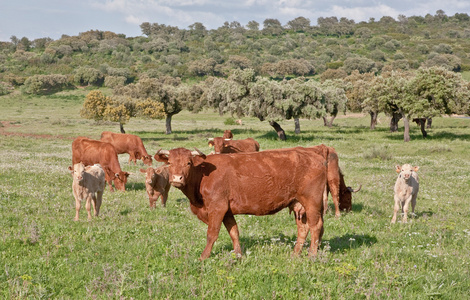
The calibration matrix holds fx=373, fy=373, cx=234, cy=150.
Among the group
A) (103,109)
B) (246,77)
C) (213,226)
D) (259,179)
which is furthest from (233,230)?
(103,109)

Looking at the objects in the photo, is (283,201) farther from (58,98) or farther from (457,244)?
(58,98)

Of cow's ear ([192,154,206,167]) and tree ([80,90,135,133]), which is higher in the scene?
tree ([80,90,135,133])

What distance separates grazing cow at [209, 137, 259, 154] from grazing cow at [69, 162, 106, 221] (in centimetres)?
626

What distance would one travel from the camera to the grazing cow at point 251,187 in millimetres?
7348

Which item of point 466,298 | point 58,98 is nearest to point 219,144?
point 466,298

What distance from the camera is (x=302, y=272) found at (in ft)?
21.0

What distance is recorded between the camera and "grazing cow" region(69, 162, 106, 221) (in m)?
11.0

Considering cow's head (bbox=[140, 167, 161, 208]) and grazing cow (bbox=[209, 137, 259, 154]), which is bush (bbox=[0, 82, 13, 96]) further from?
cow's head (bbox=[140, 167, 161, 208])

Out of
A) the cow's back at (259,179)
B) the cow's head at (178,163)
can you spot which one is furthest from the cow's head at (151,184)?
the cow's head at (178,163)

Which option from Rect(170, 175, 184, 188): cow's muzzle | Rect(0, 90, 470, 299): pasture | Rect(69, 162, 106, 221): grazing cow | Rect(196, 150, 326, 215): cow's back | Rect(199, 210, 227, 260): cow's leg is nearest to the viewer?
Rect(0, 90, 470, 299): pasture

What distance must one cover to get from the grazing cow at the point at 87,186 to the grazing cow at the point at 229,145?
6.26 m

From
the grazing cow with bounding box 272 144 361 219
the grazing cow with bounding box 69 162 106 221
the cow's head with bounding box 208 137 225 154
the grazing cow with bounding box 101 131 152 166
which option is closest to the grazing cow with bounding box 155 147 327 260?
the grazing cow with bounding box 272 144 361 219

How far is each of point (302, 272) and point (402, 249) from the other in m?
2.99

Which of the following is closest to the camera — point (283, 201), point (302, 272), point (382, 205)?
point (302, 272)
